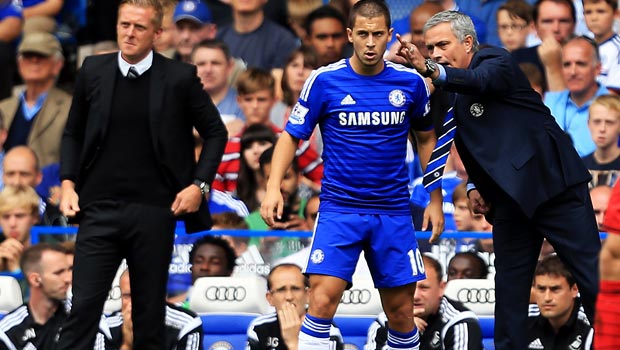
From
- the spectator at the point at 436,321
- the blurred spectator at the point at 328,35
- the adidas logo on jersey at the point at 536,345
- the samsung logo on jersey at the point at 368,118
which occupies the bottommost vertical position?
the adidas logo on jersey at the point at 536,345

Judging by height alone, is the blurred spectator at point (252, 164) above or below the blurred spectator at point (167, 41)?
below

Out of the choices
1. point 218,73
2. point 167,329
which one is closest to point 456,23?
point 167,329

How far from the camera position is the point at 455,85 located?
7.59 metres

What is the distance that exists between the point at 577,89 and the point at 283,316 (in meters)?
3.48

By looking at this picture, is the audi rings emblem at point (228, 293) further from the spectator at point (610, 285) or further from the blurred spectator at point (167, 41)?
the spectator at point (610, 285)

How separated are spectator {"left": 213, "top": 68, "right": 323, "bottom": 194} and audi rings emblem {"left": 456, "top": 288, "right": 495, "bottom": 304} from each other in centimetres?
235

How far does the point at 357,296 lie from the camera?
32.5 ft

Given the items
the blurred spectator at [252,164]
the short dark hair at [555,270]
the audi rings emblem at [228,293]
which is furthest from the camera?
the blurred spectator at [252,164]

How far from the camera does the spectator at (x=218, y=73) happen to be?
1252cm

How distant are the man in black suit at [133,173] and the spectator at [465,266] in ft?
7.03

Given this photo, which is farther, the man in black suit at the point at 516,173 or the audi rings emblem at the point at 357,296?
the audi rings emblem at the point at 357,296

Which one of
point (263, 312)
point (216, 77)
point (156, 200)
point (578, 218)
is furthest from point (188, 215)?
point (216, 77)

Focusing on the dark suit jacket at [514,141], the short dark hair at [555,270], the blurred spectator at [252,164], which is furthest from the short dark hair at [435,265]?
the blurred spectator at [252,164]

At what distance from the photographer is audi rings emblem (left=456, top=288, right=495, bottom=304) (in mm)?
9734
